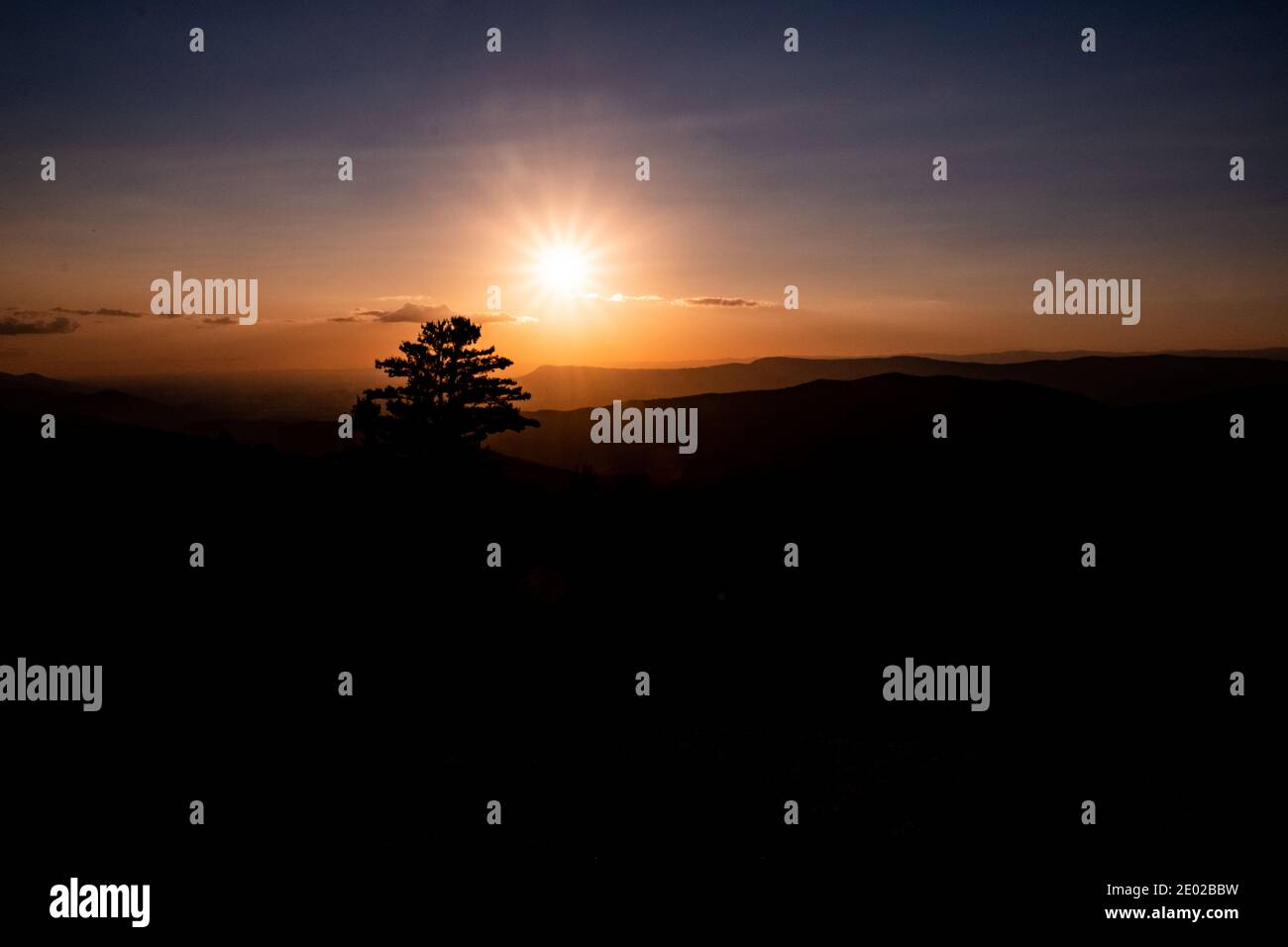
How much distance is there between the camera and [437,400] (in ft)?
113

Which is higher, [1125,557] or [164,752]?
[1125,557]

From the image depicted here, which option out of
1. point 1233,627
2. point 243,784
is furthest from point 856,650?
point 243,784

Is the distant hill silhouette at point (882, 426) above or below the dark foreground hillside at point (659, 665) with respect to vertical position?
above

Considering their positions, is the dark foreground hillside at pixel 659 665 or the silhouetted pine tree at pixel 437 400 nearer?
the dark foreground hillside at pixel 659 665

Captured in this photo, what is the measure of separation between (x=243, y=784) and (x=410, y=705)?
4.28 m

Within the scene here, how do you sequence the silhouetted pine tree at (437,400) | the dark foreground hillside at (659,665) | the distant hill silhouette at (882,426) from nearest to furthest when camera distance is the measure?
the dark foreground hillside at (659,665), the silhouetted pine tree at (437,400), the distant hill silhouette at (882,426)

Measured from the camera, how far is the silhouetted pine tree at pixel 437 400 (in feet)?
111

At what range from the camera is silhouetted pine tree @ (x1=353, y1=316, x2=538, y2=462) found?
33844 mm

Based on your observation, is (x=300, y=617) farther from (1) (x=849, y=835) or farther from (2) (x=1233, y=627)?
(2) (x=1233, y=627)

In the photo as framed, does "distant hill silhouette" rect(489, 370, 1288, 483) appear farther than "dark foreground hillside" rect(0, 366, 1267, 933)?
Yes

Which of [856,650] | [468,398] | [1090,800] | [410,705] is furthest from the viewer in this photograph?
[468,398]

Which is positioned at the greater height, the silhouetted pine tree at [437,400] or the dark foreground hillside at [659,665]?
the silhouetted pine tree at [437,400]

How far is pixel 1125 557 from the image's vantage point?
28.0 m

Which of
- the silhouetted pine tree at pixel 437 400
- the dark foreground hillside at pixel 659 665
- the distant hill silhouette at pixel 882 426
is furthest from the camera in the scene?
the distant hill silhouette at pixel 882 426
